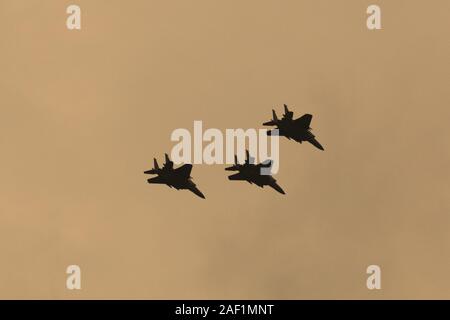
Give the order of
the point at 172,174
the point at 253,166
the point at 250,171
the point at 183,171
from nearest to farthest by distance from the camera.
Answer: the point at 172,174, the point at 183,171, the point at 253,166, the point at 250,171

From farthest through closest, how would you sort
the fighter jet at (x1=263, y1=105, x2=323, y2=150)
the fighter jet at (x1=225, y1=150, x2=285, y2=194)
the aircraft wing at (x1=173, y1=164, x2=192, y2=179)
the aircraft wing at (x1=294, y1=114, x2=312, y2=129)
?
1. the fighter jet at (x1=225, y1=150, x2=285, y2=194)
2. the aircraft wing at (x1=173, y1=164, x2=192, y2=179)
3. the fighter jet at (x1=263, y1=105, x2=323, y2=150)
4. the aircraft wing at (x1=294, y1=114, x2=312, y2=129)

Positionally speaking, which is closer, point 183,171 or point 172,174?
point 172,174

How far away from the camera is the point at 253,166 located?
167 meters

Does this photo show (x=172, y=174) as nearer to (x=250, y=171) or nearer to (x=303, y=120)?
(x=250, y=171)

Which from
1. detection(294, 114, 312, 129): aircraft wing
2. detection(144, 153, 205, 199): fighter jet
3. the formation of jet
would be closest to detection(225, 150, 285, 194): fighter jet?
the formation of jet

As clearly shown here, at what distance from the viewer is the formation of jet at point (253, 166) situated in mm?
162500

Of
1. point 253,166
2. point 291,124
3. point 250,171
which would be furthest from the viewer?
point 250,171

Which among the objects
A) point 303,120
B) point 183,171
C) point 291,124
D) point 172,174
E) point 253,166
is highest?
point 303,120

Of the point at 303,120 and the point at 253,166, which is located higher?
the point at 303,120

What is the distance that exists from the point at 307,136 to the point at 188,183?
17874mm

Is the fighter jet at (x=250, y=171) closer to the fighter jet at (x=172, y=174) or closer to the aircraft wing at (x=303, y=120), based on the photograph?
the fighter jet at (x=172, y=174)

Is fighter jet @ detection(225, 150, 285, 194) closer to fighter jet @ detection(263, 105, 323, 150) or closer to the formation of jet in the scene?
the formation of jet

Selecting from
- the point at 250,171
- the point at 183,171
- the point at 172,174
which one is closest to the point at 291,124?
the point at 250,171

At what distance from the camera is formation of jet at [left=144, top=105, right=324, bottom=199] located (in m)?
162
